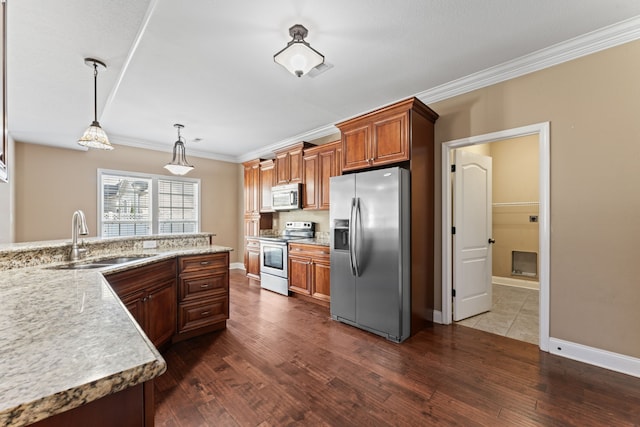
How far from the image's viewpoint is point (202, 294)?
2.86m

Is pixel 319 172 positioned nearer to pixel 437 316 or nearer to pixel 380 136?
pixel 380 136

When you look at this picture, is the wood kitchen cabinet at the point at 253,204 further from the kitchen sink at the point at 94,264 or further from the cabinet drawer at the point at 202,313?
the kitchen sink at the point at 94,264

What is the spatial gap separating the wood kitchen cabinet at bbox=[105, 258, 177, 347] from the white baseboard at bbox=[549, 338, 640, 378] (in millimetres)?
3534

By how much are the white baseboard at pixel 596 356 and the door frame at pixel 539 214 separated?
0.09 metres

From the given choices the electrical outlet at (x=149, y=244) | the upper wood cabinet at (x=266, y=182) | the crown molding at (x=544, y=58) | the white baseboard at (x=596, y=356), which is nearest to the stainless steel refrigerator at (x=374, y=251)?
the crown molding at (x=544, y=58)

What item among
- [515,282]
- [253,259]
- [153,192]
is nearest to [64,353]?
[253,259]

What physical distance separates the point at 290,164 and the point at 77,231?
10.8 ft

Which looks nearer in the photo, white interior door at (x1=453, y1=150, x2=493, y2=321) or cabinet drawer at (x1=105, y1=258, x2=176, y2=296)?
cabinet drawer at (x1=105, y1=258, x2=176, y2=296)

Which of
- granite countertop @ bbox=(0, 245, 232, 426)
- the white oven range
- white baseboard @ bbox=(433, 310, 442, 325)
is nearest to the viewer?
granite countertop @ bbox=(0, 245, 232, 426)

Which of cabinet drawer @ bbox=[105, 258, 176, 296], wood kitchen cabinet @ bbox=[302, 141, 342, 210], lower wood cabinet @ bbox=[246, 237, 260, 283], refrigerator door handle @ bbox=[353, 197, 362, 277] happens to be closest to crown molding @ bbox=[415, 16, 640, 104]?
wood kitchen cabinet @ bbox=[302, 141, 342, 210]

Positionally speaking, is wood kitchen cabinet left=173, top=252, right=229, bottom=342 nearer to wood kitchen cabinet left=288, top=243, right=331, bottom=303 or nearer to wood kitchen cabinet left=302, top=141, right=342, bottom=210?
wood kitchen cabinet left=288, top=243, right=331, bottom=303

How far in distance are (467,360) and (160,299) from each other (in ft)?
9.06

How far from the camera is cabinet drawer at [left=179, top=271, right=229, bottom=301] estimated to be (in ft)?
8.99

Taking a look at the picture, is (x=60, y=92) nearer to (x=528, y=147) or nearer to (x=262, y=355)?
(x=262, y=355)
